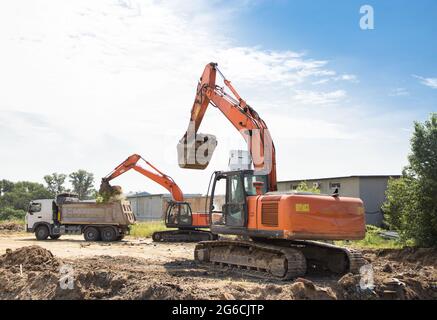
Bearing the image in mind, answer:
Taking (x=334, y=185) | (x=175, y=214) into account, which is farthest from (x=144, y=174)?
(x=334, y=185)

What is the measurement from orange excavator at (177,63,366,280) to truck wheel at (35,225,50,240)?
48.5 ft

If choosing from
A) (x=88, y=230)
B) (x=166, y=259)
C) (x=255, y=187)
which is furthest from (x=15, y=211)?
(x=255, y=187)

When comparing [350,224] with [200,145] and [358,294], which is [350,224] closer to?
[358,294]

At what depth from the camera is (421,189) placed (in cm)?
1766

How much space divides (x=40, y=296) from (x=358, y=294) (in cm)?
579

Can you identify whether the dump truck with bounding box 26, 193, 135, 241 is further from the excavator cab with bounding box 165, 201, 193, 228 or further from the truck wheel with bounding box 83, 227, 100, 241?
the excavator cab with bounding box 165, 201, 193, 228

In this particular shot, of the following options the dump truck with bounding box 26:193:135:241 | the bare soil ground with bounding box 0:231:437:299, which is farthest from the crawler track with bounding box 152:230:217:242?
the bare soil ground with bounding box 0:231:437:299

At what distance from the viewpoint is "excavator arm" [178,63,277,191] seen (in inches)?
520

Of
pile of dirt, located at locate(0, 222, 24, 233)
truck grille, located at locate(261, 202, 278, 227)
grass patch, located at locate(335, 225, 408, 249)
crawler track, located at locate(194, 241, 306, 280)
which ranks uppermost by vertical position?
truck grille, located at locate(261, 202, 278, 227)

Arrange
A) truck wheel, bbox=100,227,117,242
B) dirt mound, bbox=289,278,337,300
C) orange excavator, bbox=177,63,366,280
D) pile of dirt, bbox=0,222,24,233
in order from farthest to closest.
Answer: pile of dirt, bbox=0,222,24,233
truck wheel, bbox=100,227,117,242
orange excavator, bbox=177,63,366,280
dirt mound, bbox=289,278,337,300

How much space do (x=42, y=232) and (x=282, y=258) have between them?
61.7 ft

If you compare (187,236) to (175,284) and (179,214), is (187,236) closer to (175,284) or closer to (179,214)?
(179,214)

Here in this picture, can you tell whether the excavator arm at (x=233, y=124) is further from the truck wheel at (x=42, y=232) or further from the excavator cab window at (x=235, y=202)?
the truck wheel at (x=42, y=232)
